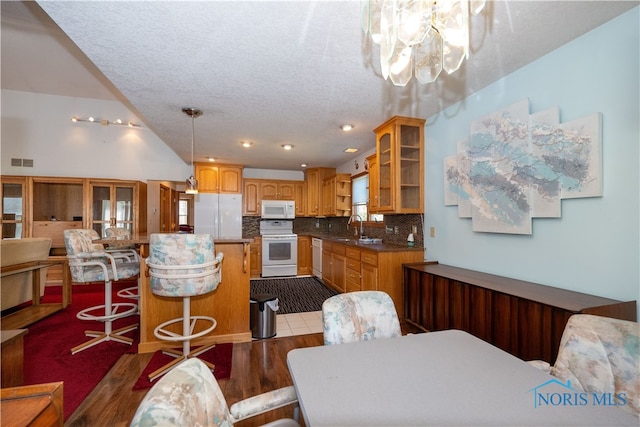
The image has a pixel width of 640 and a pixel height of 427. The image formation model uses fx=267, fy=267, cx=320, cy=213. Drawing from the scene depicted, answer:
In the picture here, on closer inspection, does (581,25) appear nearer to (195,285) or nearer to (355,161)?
(195,285)

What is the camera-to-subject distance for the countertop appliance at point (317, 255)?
17.2 ft

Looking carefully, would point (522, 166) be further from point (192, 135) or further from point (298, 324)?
point (192, 135)

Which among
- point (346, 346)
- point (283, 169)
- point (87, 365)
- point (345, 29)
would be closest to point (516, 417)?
point (346, 346)

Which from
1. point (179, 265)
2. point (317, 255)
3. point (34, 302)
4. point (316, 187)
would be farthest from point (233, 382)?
point (316, 187)

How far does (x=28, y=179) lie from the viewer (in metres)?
4.35

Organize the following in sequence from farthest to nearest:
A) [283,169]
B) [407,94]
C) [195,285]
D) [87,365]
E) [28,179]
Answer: [283,169] → [28,179] → [407,94] → [87,365] → [195,285]

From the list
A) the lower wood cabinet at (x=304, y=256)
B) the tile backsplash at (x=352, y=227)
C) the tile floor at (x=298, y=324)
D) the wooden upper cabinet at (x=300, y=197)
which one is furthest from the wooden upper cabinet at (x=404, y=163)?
the wooden upper cabinet at (x=300, y=197)

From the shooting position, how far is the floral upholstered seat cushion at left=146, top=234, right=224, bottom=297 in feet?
6.38

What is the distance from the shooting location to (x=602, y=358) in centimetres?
97

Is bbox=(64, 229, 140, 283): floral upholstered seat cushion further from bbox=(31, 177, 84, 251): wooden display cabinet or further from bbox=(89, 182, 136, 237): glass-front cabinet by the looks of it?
bbox=(31, 177, 84, 251): wooden display cabinet

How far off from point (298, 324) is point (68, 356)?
2.11 metres

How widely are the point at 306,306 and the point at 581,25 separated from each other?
375cm

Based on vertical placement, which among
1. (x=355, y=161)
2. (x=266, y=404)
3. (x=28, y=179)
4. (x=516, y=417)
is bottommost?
(x=266, y=404)

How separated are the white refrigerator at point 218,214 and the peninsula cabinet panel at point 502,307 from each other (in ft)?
12.5
